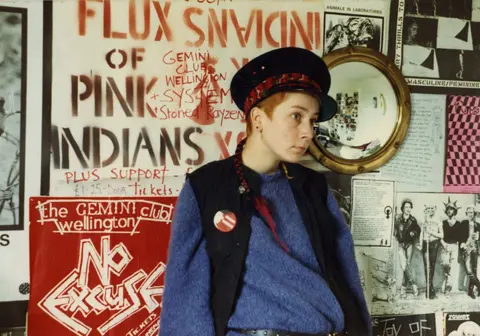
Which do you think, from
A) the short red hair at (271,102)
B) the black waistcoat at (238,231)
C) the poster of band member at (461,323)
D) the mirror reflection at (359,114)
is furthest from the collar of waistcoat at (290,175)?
the poster of band member at (461,323)

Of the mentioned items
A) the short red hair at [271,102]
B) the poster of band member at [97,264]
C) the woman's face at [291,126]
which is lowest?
the poster of band member at [97,264]

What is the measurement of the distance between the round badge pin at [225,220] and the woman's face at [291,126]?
0.17 m

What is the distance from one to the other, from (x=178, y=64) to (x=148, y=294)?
637 millimetres

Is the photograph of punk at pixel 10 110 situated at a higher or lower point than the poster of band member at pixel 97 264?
higher

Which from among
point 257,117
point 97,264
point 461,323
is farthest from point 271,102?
point 461,323

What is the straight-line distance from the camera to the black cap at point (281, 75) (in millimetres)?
980

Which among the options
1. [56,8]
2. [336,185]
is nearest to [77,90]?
[56,8]

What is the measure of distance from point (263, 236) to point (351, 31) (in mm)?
713

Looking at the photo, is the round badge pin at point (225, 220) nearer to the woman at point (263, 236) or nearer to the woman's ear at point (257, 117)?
the woman at point (263, 236)

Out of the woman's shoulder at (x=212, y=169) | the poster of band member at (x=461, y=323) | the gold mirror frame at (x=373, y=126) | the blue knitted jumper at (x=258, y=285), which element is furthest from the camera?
the poster of band member at (x=461, y=323)

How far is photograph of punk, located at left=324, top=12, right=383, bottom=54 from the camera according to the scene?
4.33 feet

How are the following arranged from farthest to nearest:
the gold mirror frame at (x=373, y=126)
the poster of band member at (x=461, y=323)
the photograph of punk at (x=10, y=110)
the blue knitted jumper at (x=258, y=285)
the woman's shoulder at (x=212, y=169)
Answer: the poster of band member at (x=461, y=323) → the gold mirror frame at (x=373, y=126) → the photograph of punk at (x=10, y=110) → the woman's shoulder at (x=212, y=169) → the blue knitted jumper at (x=258, y=285)

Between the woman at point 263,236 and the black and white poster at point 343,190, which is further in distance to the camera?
the black and white poster at point 343,190

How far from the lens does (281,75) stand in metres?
0.99
